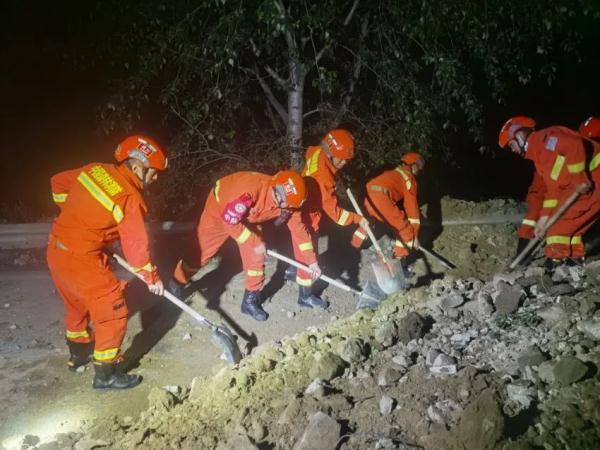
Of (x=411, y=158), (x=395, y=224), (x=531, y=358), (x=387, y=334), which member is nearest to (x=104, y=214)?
(x=387, y=334)

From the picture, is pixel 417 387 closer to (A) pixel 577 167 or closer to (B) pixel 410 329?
(B) pixel 410 329

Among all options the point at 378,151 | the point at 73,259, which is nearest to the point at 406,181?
the point at 378,151

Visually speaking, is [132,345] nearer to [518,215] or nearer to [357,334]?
[357,334]

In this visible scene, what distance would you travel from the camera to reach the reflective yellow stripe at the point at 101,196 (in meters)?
3.84

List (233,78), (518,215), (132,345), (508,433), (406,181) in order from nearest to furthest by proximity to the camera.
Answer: (508,433)
(132,345)
(406,181)
(233,78)
(518,215)

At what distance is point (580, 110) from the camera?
15.9m

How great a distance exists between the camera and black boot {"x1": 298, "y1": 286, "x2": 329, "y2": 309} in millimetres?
5703

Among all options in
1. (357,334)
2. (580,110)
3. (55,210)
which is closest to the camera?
(357,334)

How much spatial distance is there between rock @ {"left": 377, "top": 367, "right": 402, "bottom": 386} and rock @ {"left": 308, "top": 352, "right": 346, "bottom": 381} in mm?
329

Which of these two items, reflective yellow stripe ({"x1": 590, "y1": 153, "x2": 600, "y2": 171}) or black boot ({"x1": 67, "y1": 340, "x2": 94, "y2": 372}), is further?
reflective yellow stripe ({"x1": 590, "y1": 153, "x2": 600, "y2": 171})

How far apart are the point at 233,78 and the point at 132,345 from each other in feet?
13.0

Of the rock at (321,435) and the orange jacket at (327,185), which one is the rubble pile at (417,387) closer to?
the rock at (321,435)

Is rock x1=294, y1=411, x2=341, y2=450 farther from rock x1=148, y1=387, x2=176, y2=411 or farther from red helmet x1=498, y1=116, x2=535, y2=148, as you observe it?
red helmet x1=498, y1=116, x2=535, y2=148

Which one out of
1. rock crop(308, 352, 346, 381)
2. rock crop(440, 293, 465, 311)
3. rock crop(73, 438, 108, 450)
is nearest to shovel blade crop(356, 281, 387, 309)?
rock crop(440, 293, 465, 311)
